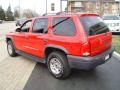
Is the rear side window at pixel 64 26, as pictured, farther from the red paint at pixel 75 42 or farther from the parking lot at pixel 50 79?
the parking lot at pixel 50 79

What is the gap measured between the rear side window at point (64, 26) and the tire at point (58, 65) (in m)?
0.59

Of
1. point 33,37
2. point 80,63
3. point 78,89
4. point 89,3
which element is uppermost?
point 89,3

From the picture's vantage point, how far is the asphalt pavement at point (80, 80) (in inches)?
214

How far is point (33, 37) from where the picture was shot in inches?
274

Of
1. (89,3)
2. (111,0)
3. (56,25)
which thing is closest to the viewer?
(56,25)

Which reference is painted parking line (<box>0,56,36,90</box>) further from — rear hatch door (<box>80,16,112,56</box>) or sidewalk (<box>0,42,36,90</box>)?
rear hatch door (<box>80,16,112,56</box>)

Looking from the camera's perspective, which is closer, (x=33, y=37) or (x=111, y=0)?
(x=33, y=37)

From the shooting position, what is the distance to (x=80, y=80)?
5977mm

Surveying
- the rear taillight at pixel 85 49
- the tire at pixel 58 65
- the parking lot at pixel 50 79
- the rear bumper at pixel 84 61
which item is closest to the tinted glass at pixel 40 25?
the tire at pixel 58 65

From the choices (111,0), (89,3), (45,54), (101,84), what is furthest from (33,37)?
(111,0)

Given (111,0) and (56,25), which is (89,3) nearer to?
(111,0)

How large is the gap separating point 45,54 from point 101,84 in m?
1.89

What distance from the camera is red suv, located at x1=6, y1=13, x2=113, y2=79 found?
5375 millimetres

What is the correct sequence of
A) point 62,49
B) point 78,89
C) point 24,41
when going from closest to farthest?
point 78,89
point 62,49
point 24,41
